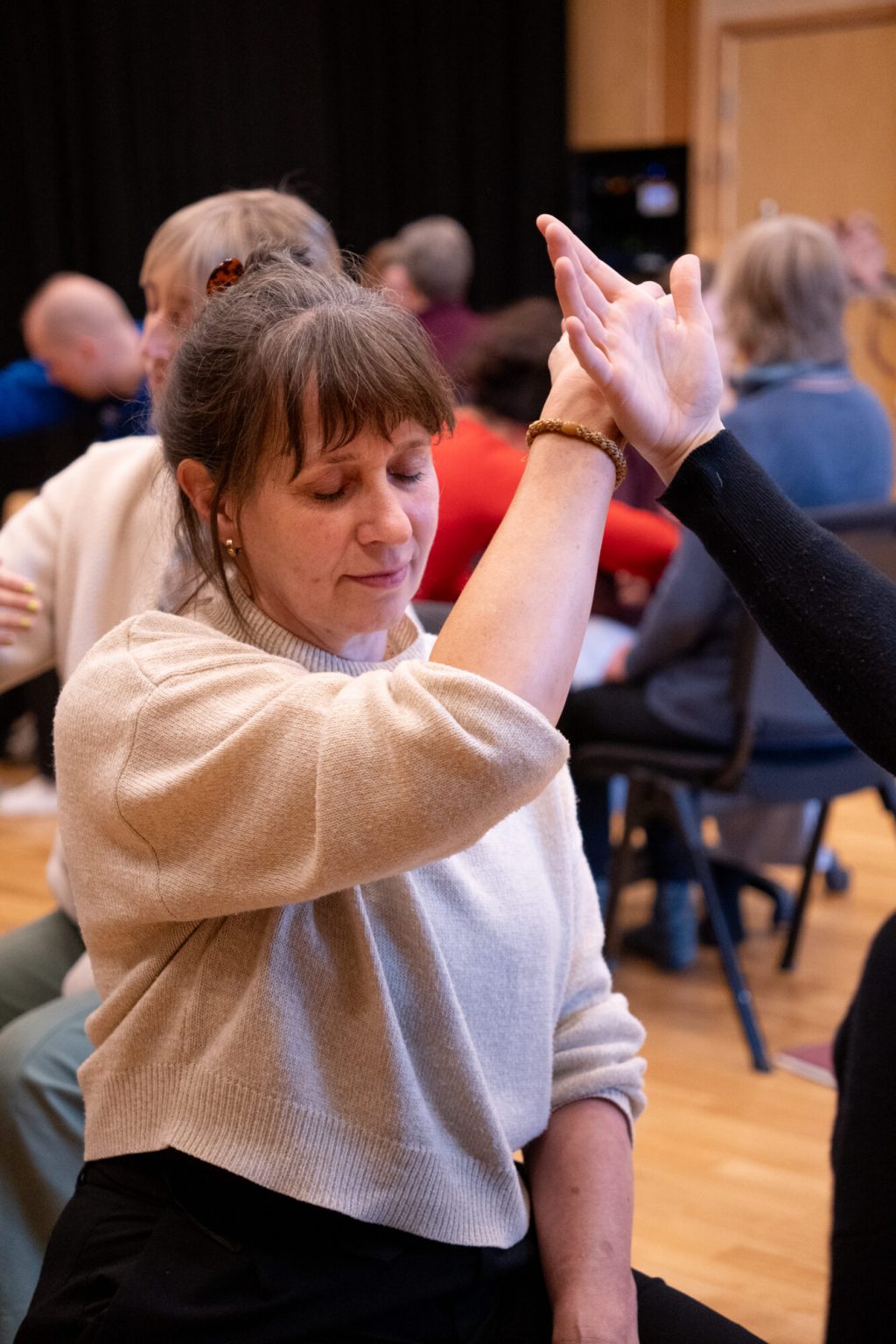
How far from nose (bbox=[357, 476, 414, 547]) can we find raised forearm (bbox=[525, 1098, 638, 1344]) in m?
0.54

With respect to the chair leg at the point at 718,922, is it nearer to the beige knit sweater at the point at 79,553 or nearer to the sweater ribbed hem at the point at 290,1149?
the beige knit sweater at the point at 79,553

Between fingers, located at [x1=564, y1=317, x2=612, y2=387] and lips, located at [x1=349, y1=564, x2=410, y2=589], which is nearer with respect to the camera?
fingers, located at [x1=564, y1=317, x2=612, y2=387]

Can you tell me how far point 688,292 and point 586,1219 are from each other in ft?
2.43

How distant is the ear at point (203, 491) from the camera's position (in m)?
1.11

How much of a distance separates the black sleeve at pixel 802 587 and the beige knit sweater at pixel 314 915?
0.27m

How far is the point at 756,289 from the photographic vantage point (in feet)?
10.7

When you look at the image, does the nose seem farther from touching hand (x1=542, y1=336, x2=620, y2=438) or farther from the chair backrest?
the chair backrest

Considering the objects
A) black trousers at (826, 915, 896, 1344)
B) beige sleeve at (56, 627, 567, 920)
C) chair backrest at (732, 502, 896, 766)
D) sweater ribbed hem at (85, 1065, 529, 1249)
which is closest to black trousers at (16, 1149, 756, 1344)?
sweater ribbed hem at (85, 1065, 529, 1249)

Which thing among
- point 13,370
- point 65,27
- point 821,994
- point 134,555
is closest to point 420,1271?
point 134,555

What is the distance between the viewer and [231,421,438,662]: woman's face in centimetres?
105

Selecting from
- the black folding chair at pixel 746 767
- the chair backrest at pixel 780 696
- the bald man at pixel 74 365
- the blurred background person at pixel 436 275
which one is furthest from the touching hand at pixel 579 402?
the blurred background person at pixel 436 275

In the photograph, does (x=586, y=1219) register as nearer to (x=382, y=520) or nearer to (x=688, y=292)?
(x=382, y=520)

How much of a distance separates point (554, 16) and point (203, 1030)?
7.24 m

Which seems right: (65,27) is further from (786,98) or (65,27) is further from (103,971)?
(103,971)
